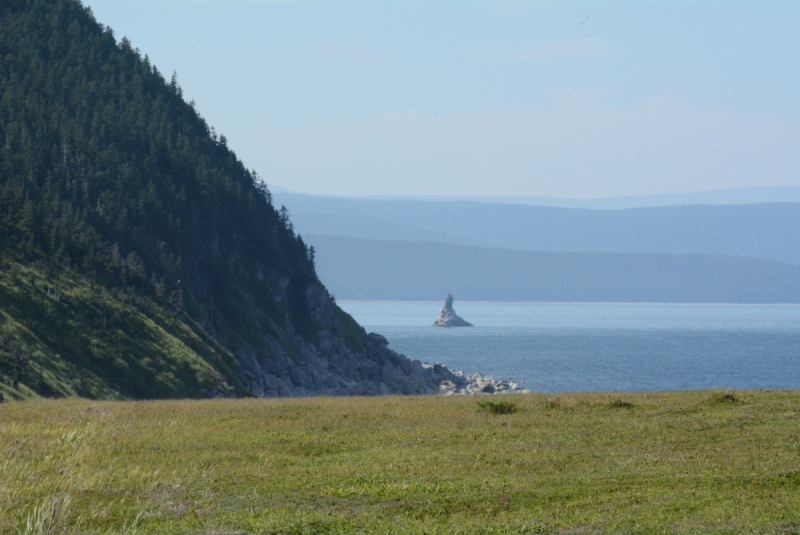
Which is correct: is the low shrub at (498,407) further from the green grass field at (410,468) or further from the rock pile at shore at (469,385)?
the rock pile at shore at (469,385)

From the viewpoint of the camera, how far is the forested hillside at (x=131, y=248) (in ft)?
265

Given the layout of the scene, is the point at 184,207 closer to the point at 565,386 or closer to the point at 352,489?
the point at 565,386

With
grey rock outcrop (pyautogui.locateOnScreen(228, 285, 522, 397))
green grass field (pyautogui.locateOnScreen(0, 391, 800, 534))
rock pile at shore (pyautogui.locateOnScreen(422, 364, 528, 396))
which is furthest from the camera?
rock pile at shore (pyautogui.locateOnScreen(422, 364, 528, 396))

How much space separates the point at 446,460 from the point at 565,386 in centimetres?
10632

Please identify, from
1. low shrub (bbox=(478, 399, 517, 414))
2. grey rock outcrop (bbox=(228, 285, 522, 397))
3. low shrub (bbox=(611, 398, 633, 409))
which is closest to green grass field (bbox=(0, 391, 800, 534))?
low shrub (bbox=(611, 398, 633, 409))

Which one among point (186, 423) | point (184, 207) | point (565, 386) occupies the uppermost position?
point (184, 207)

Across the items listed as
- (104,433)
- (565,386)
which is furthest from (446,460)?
(565,386)

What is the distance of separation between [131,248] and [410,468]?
88.4m

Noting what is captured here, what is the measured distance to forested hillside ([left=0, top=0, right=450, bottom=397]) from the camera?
80.7 metres

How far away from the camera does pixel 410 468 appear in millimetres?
26234

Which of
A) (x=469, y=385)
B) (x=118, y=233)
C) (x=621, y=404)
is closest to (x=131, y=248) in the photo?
(x=118, y=233)

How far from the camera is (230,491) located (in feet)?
78.2

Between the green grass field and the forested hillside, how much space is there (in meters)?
32.0

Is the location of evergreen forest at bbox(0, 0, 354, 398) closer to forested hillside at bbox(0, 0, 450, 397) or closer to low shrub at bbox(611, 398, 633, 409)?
forested hillside at bbox(0, 0, 450, 397)
